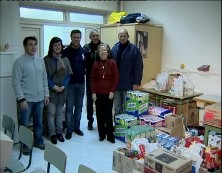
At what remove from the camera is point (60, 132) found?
3.41 m

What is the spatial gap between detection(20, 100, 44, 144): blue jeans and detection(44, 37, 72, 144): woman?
18 centimetres

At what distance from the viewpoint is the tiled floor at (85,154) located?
2.72 m

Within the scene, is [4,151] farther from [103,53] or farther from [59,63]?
[103,53]

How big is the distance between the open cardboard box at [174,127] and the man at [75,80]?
1.18m

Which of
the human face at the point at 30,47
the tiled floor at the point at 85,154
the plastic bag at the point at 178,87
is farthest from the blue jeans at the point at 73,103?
the plastic bag at the point at 178,87

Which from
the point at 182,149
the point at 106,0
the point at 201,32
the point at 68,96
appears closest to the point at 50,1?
the point at 106,0

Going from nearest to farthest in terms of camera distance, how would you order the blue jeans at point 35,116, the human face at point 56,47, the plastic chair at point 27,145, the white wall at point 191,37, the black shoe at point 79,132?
the plastic chair at point 27,145, the blue jeans at point 35,116, the human face at point 56,47, the black shoe at point 79,132, the white wall at point 191,37

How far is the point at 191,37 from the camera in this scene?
13.2 ft

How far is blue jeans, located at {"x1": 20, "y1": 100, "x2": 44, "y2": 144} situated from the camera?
2926 millimetres

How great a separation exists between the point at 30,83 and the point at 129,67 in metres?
1.40

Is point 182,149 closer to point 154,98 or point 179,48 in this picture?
point 154,98

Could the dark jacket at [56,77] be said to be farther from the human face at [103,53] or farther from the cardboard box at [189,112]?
the cardboard box at [189,112]

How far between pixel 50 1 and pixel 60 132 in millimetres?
2239

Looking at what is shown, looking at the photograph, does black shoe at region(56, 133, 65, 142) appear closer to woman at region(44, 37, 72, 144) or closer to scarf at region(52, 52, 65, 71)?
woman at region(44, 37, 72, 144)
